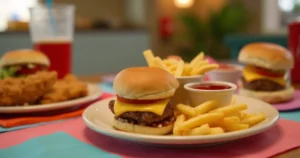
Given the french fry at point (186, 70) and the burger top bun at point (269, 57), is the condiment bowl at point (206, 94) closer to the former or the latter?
the french fry at point (186, 70)

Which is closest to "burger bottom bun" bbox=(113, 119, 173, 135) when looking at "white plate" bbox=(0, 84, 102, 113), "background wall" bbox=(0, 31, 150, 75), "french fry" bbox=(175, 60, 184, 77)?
"french fry" bbox=(175, 60, 184, 77)

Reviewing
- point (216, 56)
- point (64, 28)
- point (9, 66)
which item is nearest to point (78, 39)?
point (216, 56)

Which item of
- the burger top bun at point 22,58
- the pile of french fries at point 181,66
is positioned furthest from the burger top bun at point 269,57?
the burger top bun at point 22,58

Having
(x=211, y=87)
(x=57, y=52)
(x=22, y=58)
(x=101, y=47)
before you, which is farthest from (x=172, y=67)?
(x=101, y=47)

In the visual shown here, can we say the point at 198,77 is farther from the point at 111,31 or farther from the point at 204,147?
the point at 111,31

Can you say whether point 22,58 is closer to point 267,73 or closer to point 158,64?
point 158,64

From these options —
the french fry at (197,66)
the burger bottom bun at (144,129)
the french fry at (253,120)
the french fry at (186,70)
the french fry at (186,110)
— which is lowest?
the burger bottom bun at (144,129)

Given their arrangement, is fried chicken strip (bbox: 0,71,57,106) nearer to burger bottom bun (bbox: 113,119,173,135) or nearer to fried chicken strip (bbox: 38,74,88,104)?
fried chicken strip (bbox: 38,74,88,104)
